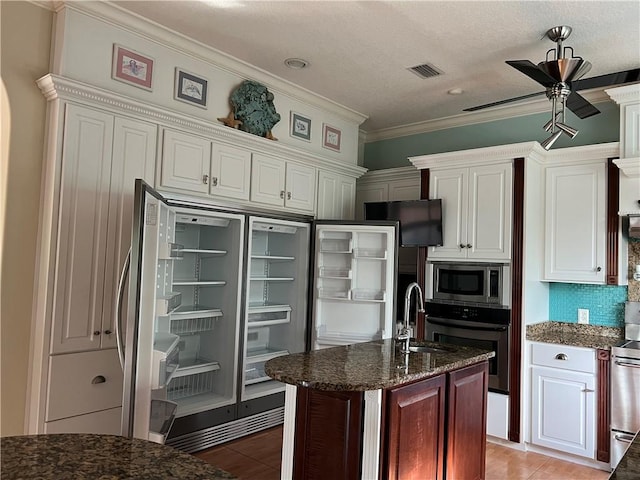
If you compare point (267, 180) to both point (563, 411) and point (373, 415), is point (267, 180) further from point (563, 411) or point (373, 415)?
point (563, 411)

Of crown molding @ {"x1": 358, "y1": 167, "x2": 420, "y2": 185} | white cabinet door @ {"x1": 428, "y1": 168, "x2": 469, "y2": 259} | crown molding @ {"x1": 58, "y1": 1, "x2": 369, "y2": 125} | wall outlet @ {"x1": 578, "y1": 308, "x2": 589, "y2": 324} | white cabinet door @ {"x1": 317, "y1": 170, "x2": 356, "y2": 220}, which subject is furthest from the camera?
crown molding @ {"x1": 358, "y1": 167, "x2": 420, "y2": 185}

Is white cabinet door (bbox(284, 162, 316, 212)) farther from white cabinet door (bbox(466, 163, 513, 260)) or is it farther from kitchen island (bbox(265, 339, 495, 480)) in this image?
kitchen island (bbox(265, 339, 495, 480))

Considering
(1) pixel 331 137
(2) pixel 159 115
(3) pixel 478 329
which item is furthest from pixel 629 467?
(1) pixel 331 137

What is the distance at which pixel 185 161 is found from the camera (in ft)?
11.2

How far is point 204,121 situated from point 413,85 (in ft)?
6.05

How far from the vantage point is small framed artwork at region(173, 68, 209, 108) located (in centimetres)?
343

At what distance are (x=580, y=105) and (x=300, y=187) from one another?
2.30m

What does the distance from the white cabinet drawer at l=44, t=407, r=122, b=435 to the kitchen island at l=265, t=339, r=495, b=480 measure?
138 cm

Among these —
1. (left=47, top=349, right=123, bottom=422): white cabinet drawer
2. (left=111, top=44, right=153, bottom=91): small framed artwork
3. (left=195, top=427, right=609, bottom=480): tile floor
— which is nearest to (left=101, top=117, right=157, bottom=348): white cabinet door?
(left=47, top=349, right=123, bottom=422): white cabinet drawer

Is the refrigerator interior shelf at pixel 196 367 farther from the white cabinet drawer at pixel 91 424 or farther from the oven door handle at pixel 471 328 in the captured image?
the oven door handle at pixel 471 328

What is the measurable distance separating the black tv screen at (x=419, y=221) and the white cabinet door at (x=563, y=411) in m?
1.38

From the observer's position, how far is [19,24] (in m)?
2.81

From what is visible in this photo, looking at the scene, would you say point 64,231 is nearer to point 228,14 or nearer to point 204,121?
point 204,121

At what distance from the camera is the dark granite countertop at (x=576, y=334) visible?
11.8 feet
